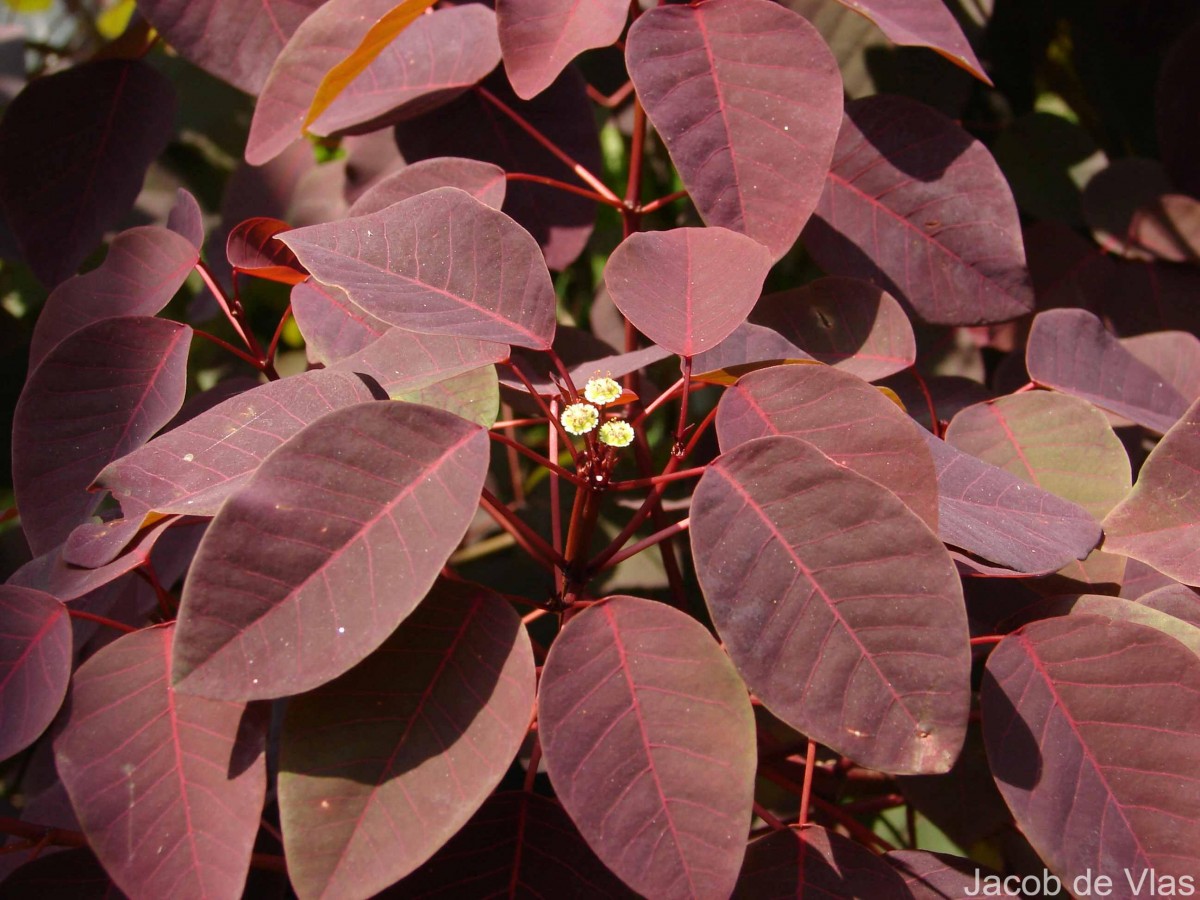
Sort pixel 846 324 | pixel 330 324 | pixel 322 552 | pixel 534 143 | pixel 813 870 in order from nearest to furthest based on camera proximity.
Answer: pixel 322 552 < pixel 813 870 < pixel 330 324 < pixel 846 324 < pixel 534 143

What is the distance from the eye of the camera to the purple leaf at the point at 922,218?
0.85 meters

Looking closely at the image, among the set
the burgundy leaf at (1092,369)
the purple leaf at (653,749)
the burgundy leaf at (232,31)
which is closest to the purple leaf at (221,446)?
the purple leaf at (653,749)

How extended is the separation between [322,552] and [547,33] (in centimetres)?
48

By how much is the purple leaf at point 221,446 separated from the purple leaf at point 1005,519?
0.40m

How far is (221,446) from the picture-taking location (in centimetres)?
59

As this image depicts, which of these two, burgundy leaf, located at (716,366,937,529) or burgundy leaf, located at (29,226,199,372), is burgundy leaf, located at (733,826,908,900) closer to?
burgundy leaf, located at (716,366,937,529)

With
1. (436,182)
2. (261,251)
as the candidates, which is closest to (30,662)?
(261,251)

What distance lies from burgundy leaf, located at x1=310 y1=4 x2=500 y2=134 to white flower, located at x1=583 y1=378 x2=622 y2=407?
0.43 meters

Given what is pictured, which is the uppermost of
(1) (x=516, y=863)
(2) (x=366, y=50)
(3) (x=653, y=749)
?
(2) (x=366, y=50)

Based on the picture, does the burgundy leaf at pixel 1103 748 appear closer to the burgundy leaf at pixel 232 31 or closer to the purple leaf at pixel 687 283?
the purple leaf at pixel 687 283

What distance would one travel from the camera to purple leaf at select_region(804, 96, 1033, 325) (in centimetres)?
85

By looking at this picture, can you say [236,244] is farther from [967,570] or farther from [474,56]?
[967,570]

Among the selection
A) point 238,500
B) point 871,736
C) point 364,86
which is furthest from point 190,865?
point 364,86

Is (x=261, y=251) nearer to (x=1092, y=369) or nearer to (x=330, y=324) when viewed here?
(x=330, y=324)
